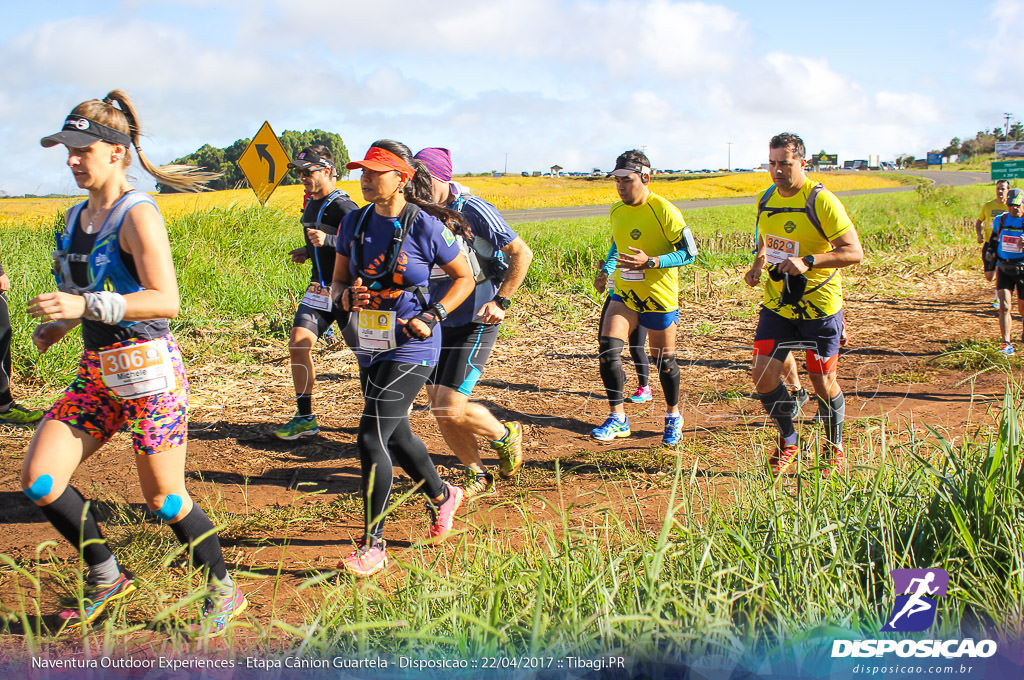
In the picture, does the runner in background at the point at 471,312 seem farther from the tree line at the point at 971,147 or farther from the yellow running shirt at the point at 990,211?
Answer: the tree line at the point at 971,147

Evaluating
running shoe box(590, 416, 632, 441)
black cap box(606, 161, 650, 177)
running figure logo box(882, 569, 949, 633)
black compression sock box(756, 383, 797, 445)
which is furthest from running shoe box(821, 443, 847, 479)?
black cap box(606, 161, 650, 177)

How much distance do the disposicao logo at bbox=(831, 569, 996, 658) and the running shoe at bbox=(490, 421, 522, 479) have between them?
2.38 m

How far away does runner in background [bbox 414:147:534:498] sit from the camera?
422 cm

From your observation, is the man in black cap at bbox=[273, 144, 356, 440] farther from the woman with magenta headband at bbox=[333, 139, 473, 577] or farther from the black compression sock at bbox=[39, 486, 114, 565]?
the black compression sock at bbox=[39, 486, 114, 565]

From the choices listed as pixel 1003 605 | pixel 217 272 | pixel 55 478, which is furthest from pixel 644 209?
pixel 217 272

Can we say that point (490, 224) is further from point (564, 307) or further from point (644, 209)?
point (564, 307)

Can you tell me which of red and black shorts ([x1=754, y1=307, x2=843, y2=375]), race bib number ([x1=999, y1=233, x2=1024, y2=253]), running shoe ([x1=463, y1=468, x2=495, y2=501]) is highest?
race bib number ([x1=999, y1=233, x2=1024, y2=253])

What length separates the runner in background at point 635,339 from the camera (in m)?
5.65

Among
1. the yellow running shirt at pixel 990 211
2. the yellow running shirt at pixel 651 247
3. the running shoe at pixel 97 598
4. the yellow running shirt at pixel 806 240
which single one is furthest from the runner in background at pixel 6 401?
the yellow running shirt at pixel 990 211

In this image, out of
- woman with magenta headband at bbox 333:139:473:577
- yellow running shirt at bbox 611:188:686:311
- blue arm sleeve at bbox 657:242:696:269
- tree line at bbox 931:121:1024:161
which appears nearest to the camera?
woman with magenta headband at bbox 333:139:473:577

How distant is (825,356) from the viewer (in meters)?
4.53

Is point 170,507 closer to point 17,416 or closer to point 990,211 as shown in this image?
point 17,416

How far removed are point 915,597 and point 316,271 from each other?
443 centimetres

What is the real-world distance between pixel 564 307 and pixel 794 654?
26.0 ft
